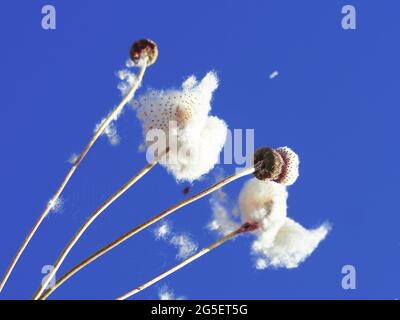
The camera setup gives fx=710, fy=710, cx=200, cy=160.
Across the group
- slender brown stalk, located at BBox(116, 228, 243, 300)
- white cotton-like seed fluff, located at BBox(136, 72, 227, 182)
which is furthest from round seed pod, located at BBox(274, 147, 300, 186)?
slender brown stalk, located at BBox(116, 228, 243, 300)

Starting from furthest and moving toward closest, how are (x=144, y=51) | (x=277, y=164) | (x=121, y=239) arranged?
1. (x=277, y=164)
2. (x=144, y=51)
3. (x=121, y=239)

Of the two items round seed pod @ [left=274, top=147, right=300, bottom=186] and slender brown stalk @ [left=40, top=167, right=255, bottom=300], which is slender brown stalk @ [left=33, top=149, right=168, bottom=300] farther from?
round seed pod @ [left=274, top=147, right=300, bottom=186]

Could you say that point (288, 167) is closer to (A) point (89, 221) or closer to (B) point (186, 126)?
(B) point (186, 126)

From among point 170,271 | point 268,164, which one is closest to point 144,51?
point 268,164

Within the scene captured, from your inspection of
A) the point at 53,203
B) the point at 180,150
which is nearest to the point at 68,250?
the point at 53,203
